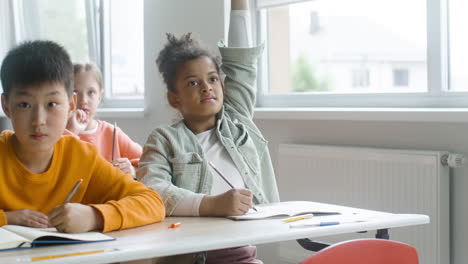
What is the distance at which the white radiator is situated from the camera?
241 cm

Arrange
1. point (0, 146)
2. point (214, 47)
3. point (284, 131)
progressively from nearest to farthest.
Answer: point (0, 146) < point (284, 131) < point (214, 47)

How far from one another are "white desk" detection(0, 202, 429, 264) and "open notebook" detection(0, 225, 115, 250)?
2cm

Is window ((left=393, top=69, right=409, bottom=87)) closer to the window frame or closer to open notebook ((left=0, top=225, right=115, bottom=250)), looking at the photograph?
open notebook ((left=0, top=225, right=115, bottom=250))

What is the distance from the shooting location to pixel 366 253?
1.23 m

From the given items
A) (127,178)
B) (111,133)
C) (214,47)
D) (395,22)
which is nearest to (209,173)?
(127,178)

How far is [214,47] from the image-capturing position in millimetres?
3443

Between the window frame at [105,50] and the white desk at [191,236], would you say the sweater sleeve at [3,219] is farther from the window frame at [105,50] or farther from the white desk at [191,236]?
the window frame at [105,50]

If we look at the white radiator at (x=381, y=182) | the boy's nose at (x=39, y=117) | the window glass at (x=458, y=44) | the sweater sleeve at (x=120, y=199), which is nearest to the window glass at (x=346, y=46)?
the window glass at (x=458, y=44)

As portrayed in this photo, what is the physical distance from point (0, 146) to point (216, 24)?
2.04 metres

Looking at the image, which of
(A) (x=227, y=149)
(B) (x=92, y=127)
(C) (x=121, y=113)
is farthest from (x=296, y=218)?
(C) (x=121, y=113)

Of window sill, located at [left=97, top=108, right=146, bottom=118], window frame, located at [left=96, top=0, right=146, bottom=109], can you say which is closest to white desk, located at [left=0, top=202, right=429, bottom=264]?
window sill, located at [left=97, top=108, right=146, bottom=118]

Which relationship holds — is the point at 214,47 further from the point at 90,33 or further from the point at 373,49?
the point at 90,33

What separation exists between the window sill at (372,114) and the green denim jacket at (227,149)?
64 cm

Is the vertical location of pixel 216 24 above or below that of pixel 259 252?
above
